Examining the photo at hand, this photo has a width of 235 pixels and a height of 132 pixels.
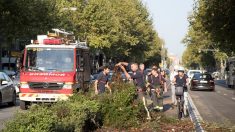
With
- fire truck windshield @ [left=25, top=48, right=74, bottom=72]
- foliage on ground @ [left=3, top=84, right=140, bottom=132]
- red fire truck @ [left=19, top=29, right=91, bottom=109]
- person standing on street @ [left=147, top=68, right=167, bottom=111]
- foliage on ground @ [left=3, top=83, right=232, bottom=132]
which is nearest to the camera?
foliage on ground @ [left=3, top=84, right=140, bottom=132]

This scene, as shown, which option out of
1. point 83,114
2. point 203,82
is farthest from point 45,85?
point 203,82

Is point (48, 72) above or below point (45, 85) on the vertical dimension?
above

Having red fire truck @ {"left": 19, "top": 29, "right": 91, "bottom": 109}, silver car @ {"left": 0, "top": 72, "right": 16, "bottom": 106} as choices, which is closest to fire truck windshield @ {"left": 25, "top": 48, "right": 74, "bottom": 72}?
red fire truck @ {"left": 19, "top": 29, "right": 91, "bottom": 109}

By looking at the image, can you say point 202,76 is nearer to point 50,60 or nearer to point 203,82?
point 203,82

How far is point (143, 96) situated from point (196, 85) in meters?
27.5

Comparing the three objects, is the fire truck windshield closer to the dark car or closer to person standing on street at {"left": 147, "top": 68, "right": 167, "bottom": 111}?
person standing on street at {"left": 147, "top": 68, "right": 167, "bottom": 111}

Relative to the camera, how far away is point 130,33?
77.0 m

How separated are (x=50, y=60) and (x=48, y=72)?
0.52 metres

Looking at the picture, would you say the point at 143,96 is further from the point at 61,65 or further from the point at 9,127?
the point at 9,127

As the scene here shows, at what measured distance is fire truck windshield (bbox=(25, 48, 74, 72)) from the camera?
21375 millimetres

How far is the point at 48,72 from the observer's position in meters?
21.2

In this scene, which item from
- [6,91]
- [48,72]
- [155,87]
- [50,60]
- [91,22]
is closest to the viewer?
[155,87]

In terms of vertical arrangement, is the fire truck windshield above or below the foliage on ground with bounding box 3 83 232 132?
above

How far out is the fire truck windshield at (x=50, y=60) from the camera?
21375 millimetres
